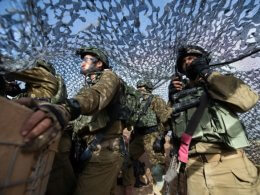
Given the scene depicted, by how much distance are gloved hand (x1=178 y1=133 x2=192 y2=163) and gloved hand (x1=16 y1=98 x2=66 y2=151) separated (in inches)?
55.6

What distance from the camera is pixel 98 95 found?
72.9 inches

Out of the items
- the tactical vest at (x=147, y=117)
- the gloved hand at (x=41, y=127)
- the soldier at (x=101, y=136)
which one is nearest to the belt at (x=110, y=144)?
the soldier at (x=101, y=136)

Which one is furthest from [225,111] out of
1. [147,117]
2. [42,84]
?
[147,117]

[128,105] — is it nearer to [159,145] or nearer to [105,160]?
[105,160]

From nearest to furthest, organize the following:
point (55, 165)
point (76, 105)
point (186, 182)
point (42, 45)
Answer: point (42, 45) < point (76, 105) < point (186, 182) < point (55, 165)

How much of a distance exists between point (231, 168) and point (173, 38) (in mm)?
1062

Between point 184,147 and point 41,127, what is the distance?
5.18 feet

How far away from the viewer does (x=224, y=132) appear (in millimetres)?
2359

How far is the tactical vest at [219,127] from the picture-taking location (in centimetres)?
235

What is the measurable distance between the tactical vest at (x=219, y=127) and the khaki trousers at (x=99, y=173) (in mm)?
609

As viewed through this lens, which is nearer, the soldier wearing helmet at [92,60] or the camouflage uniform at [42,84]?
the soldier wearing helmet at [92,60]

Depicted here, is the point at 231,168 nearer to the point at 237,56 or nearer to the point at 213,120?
the point at 213,120

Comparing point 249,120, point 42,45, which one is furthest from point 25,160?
point 249,120

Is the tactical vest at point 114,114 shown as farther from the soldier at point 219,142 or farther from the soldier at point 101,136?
the soldier at point 219,142
